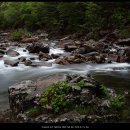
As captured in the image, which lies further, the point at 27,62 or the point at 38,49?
the point at 38,49

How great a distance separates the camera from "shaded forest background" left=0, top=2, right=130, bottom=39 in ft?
99.1

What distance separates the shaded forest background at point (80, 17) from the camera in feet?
99.1

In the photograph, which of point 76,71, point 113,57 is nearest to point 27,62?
point 76,71

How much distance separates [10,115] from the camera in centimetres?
880

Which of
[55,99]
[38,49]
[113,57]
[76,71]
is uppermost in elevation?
[55,99]

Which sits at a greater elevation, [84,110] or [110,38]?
[84,110]

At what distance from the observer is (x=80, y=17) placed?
112 ft

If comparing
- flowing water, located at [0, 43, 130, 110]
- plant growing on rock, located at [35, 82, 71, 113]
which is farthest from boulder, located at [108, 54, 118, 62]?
plant growing on rock, located at [35, 82, 71, 113]

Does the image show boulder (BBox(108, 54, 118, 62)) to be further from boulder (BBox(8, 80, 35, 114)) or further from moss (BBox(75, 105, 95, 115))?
moss (BBox(75, 105, 95, 115))

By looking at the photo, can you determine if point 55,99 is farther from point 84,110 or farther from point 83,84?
point 83,84

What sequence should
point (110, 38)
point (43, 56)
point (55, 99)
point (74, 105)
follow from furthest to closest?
point (110, 38), point (43, 56), point (74, 105), point (55, 99)

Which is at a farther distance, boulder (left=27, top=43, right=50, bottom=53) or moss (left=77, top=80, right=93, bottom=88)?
boulder (left=27, top=43, right=50, bottom=53)
